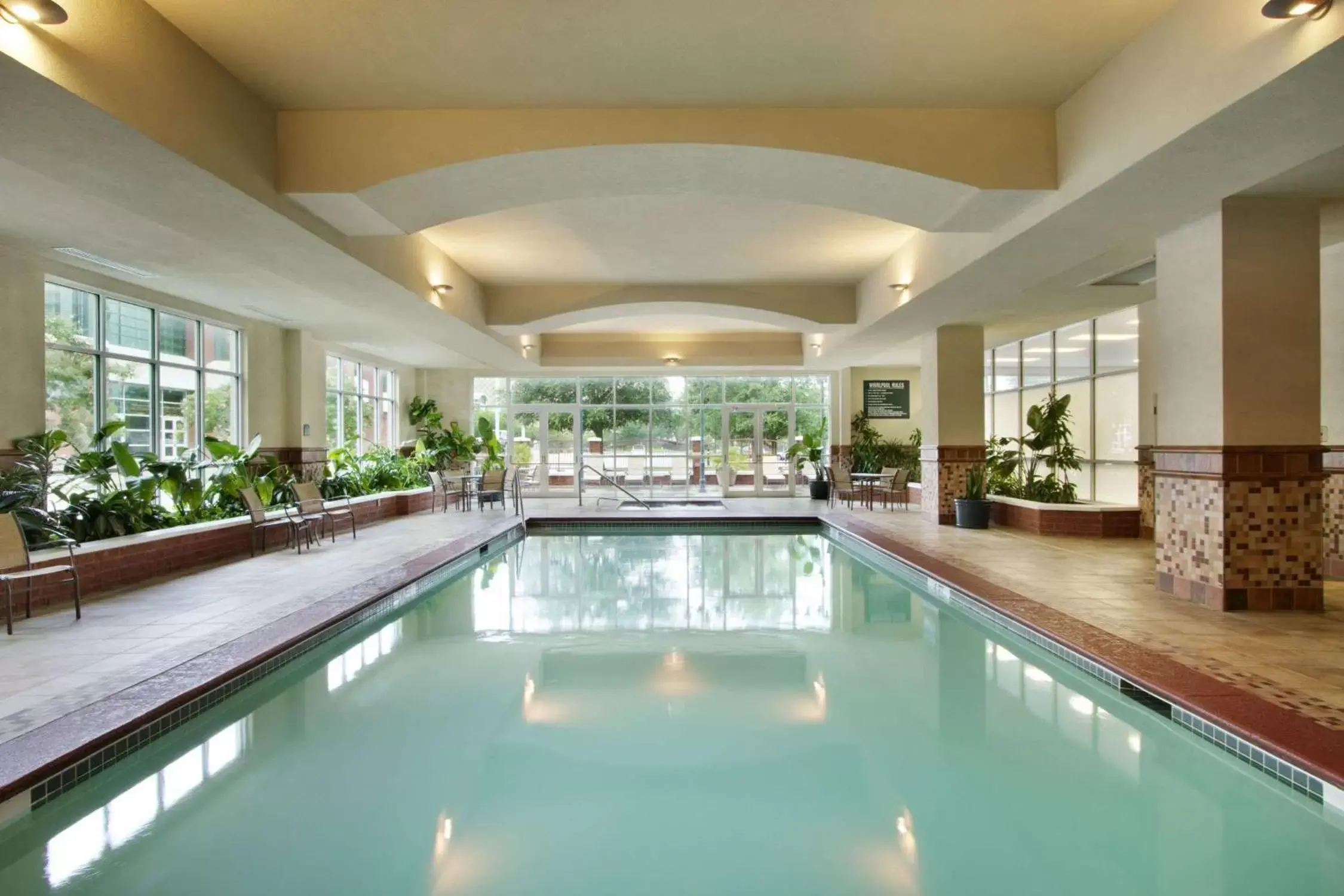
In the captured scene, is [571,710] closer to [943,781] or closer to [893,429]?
[943,781]

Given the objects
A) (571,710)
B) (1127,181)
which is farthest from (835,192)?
(571,710)

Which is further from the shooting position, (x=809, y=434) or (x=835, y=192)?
(x=809, y=434)

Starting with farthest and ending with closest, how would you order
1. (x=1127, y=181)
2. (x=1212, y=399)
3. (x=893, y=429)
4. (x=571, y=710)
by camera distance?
(x=893, y=429), (x=1212, y=399), (x=1127, y=181), (x=571, y=710)

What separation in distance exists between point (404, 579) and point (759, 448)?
10762 mm

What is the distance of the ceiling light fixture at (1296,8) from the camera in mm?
2965

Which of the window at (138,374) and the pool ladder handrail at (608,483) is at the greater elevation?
the window at (138,374)

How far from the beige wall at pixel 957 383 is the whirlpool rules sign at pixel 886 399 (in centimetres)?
515

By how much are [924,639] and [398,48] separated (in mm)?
4680

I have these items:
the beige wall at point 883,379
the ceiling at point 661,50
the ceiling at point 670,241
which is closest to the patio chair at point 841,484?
the beige wall at point 883,379

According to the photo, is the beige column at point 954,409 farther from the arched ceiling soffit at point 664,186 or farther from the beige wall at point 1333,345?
the arched ceiling soffit at point 664,186

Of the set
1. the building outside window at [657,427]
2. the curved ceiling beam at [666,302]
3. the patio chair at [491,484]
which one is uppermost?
the curved ceiling beam at [666,302]

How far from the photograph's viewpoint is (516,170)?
502 centimetres

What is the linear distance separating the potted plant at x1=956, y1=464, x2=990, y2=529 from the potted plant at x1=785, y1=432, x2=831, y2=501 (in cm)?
499

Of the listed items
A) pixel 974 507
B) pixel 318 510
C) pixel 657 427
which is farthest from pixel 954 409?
pixel 318 510
